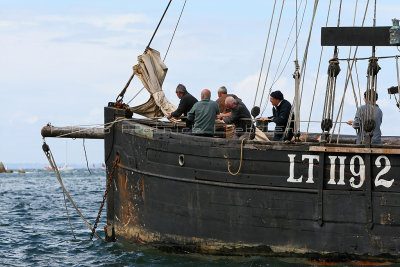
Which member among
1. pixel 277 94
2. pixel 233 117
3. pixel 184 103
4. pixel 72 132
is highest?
pixel 277 94

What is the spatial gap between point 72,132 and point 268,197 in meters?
5.17

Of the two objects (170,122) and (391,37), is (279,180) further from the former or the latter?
(170,122)

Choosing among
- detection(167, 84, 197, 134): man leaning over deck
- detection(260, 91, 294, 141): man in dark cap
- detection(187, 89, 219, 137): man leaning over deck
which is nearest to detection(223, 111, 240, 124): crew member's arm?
detection(187, 89, 219, 137): man leaning over deck

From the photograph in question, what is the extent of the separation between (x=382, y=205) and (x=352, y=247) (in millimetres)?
830

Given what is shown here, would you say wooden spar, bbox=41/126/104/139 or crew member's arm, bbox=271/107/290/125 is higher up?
crew member's arm, bbox=271/107/290/125

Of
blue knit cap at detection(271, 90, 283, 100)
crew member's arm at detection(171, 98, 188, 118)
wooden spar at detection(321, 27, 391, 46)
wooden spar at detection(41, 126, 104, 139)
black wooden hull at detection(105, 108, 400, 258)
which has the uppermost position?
wooden spar at detection(321, 27, 391, 46)

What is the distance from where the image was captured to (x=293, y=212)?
12.3 meters

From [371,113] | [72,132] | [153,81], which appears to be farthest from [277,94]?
[72,132]

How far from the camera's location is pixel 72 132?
622 inches

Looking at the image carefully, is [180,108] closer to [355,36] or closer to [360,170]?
[355,36]

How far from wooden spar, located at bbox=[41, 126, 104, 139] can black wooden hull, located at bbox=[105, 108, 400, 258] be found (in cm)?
210

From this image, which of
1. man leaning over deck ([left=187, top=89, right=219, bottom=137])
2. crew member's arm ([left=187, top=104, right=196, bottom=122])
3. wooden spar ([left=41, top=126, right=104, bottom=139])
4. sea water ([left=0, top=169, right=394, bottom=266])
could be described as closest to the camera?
sea water ([left=0, top=169, right=394, bottom=266])

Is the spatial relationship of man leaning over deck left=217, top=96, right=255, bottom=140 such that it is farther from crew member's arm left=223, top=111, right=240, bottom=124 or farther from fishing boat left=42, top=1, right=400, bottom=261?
fishing boat left=42, top=1, right=400, bottom=261

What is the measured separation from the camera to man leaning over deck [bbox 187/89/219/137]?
13.5m
